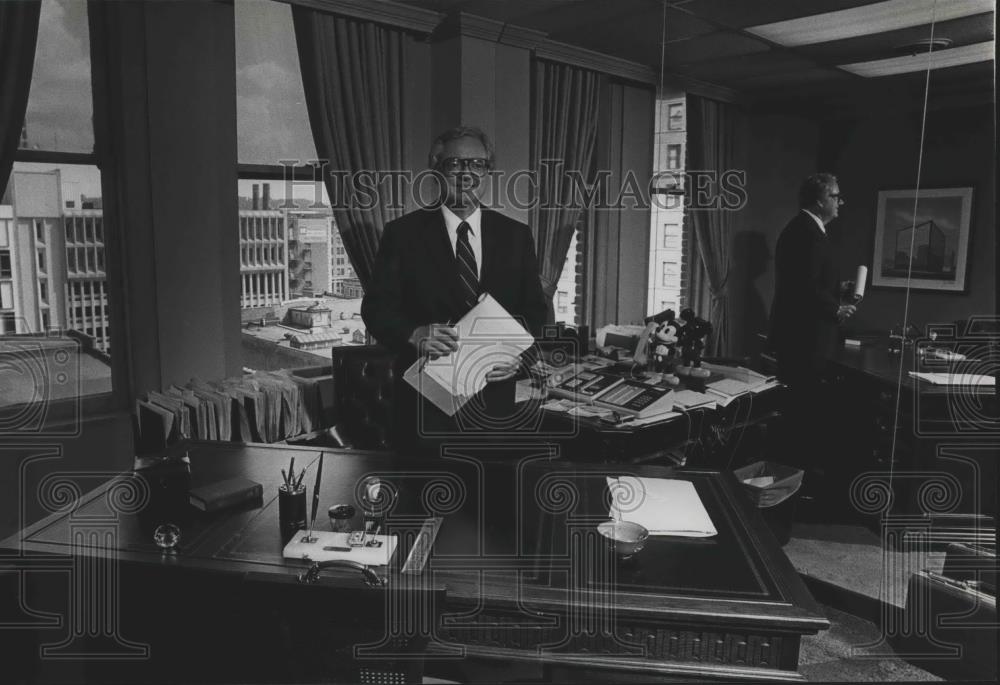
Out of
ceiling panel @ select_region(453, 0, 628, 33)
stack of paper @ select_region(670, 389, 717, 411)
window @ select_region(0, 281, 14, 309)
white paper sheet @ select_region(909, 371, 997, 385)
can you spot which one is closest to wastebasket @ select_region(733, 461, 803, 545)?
stack of paper @ select_region(670, 389, 717, 411)

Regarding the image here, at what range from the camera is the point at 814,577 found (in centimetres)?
298

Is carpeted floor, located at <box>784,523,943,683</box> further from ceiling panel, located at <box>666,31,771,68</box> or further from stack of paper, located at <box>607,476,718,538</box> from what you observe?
ceiling panel, located at <box>666,31,771,68</box>

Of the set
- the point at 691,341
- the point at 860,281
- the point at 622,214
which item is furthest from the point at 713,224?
the point at 860,281

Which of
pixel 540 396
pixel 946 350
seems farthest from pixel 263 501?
pixel 946 350

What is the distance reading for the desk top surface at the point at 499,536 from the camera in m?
1.25

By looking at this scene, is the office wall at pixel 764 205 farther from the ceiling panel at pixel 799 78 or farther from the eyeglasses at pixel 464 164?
the eyeglasses at pixel 464 164

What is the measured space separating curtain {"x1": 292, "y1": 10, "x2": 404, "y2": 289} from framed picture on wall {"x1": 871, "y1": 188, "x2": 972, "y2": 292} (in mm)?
2401

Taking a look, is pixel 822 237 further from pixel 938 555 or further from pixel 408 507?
pixel 408 507

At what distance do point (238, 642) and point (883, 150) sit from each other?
1939 mm

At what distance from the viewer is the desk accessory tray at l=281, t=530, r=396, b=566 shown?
1334 mm

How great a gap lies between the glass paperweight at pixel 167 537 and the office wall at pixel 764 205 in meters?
2.06

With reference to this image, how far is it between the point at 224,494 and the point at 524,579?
2.45 feet

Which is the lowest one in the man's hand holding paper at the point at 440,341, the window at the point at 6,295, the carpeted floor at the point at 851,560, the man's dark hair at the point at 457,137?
the carpeted floor at the point at 851,560

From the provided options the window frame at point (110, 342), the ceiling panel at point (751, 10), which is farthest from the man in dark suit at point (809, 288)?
the window frame at point (110, 342)
